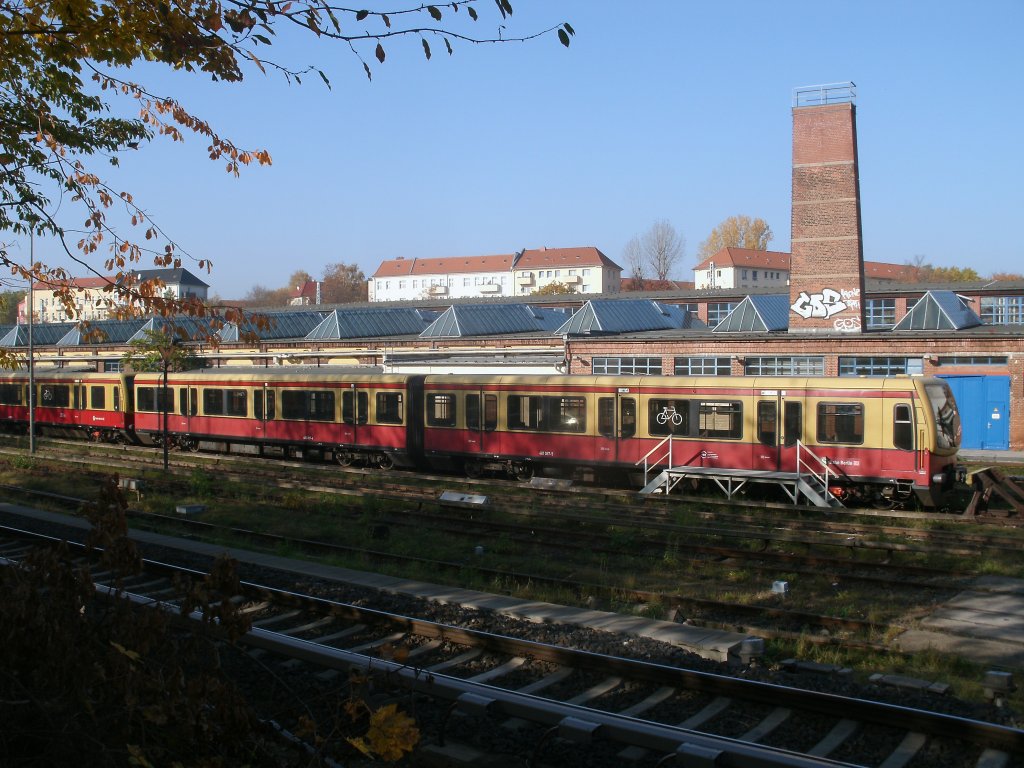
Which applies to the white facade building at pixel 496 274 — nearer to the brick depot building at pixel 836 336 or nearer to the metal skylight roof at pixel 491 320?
the metal skylight roof at pixel 491 320

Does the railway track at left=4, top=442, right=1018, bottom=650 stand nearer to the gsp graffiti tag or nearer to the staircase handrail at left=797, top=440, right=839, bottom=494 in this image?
the staircase handrail at left=797, top=440, right=839, bottom=494

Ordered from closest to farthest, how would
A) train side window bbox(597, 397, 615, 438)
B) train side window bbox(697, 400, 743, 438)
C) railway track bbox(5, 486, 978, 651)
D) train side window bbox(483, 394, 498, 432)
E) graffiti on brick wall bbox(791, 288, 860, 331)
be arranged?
1. railway track bbox(5, 486, 978, 651)
2. train side window bbox(697, 400, 743, 438)
3. train side window bbox(597, 397, 615, 438)
4. train side window bbox(483, 394, 498, 432)
5. graffiti on brick wall bbox(791, 288, 860, 331)

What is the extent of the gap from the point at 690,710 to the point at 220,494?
16538 millimetres

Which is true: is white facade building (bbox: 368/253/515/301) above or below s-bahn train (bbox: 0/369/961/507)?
above

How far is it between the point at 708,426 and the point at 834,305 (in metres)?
16.3

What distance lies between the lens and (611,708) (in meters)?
7.37

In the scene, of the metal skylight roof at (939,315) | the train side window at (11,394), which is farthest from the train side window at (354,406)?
the train side window at (11,394)

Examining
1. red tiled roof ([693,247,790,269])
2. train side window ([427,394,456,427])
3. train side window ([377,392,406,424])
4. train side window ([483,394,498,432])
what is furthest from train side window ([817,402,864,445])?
red tiled roof ([693,247,790,269])

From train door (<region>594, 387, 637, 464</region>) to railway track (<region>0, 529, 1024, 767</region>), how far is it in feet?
40.7

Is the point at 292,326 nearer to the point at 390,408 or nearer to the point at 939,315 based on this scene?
the point at 390,408

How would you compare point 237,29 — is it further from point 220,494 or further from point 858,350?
point 858,350

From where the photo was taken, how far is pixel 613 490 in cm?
2133

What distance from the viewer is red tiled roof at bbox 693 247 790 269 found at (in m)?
113

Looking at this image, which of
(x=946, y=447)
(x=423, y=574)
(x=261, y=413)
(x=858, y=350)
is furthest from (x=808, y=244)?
(x=423, y=574)
